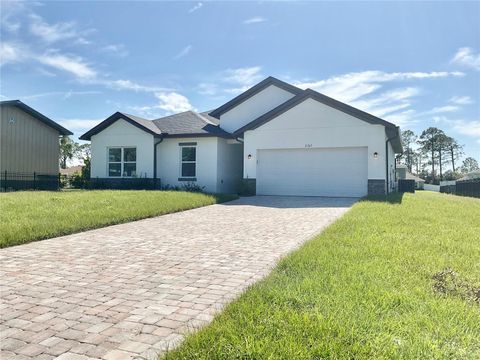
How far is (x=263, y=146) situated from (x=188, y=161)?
4.50 meters

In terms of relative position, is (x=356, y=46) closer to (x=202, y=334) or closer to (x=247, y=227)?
(x=247, y=227)

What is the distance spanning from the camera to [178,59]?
50.2 ft

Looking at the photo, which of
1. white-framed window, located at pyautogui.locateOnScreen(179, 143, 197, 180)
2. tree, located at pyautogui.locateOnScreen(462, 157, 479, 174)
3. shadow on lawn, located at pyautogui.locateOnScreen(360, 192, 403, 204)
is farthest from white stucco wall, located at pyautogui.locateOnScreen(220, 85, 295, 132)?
tree, located at pyautogui.locateOnScreen(462, 157, 479, 174)

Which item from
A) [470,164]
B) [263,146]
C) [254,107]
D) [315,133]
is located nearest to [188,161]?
[263,146]

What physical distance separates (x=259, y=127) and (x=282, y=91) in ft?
11.5

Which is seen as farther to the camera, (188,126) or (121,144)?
(121,144)

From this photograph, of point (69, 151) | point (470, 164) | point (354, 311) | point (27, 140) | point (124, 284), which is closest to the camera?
point (354, 311)

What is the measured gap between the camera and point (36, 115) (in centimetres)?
2077

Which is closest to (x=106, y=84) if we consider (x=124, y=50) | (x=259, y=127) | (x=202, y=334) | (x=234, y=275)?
(x=124, y=50)

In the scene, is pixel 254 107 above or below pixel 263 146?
above

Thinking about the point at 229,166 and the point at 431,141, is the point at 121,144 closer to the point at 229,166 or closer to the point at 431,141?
the point at 229,166

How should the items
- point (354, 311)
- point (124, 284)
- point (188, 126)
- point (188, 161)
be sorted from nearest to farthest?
point (354, 311) < point (124, 284) < point (188, 161) < point (188, 126)

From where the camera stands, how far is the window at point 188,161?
19.5 meters

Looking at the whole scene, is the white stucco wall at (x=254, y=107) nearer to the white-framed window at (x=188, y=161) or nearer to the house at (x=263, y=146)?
the house at (x=263, y=146)
